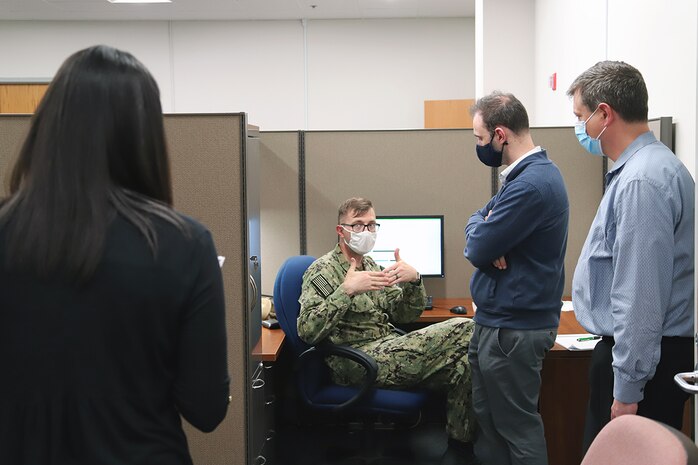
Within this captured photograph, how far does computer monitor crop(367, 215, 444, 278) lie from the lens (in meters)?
3.45

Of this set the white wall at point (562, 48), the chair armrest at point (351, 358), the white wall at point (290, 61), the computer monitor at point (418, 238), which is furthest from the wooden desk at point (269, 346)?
the white wall at point (290, 61)

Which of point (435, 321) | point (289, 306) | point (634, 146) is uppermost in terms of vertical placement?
point (634, 146)

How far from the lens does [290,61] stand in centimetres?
817

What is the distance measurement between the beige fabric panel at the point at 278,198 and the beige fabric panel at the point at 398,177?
0.06 metres

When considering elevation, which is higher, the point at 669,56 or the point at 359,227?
the point at 669,56

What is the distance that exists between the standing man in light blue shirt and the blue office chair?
0.96 meters

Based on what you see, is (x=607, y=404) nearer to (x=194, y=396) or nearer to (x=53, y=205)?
(x=194, y=396)

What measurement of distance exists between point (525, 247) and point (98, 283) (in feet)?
4.81

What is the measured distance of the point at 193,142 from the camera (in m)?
2.28

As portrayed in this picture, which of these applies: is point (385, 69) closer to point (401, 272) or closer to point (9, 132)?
point (401, 272)

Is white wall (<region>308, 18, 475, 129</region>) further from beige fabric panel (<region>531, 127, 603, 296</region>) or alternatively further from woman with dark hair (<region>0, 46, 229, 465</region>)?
woman with dark hair (<region>0, 46, 229, 465</region>)

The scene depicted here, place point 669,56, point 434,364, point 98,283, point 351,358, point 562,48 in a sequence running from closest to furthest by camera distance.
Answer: point 98,283
point 669,56
point 351,358
point 434,364
point 562,48

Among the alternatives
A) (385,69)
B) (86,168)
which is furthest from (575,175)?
(385,69)

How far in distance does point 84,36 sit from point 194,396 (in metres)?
7.89
